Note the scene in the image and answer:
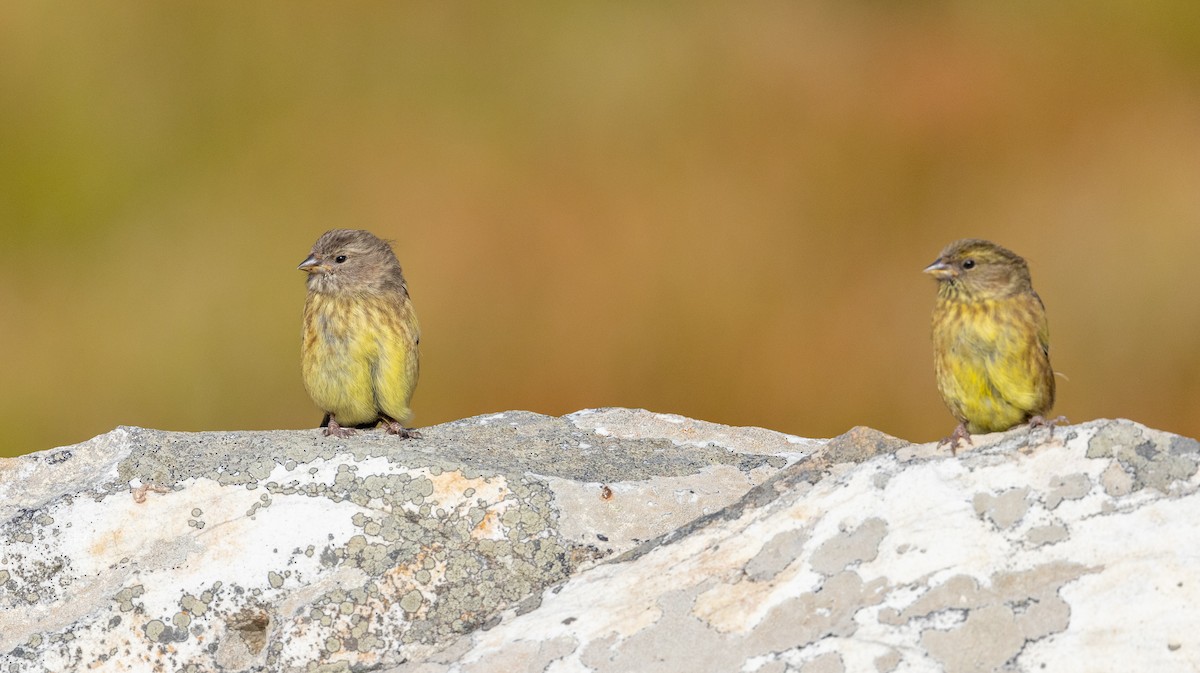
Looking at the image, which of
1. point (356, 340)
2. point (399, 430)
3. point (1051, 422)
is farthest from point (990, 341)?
point (356, 340)

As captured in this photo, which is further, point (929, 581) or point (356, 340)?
point (356, 340)

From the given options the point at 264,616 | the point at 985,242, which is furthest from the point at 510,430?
the point at 985,242

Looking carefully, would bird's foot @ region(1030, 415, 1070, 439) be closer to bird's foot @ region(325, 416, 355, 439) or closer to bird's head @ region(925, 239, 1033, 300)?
bird's head @ region(925, 239, 1033, 300)

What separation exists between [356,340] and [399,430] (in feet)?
1.88

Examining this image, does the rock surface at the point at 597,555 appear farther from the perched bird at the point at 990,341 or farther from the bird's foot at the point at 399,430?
the perched bird at the point at 990,341

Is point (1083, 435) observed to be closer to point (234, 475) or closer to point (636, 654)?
point (636, 654)

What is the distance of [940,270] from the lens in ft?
18.2

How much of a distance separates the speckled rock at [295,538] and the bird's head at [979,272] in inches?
41.7

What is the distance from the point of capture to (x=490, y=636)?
3.93 metres

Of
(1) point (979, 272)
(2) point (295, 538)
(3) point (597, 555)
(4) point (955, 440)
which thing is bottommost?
(3) point (597, 555)

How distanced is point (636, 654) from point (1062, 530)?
1175 millimetres

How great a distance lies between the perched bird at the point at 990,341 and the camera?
534 cm

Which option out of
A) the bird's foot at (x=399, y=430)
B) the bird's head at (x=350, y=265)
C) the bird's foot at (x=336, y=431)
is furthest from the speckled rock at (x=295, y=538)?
the bird's head at (x=350, y=265)

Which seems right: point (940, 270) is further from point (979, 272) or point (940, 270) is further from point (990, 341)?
point (990, 341)
